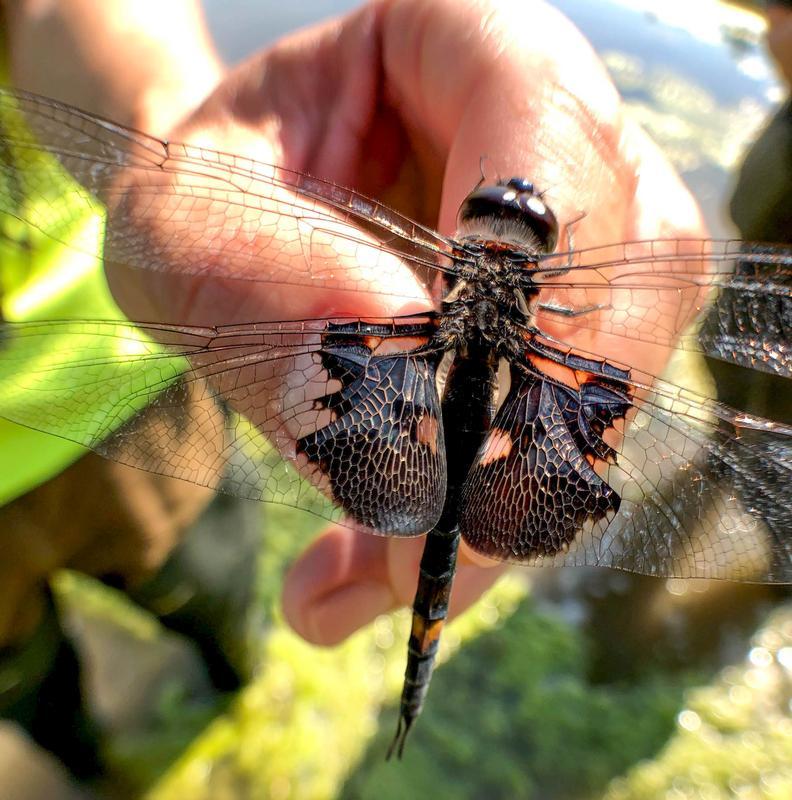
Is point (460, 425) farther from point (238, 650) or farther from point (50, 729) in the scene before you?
point (50, 729)

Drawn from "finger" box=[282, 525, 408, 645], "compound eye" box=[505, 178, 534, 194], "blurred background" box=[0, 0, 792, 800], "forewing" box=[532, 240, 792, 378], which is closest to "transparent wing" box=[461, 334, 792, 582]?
"forewing" box=[532, 240, 792, 378]

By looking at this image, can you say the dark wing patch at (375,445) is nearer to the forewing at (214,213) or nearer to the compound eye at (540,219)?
the forewing at (214,213)

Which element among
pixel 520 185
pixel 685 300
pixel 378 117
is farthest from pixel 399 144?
pixel 685 300

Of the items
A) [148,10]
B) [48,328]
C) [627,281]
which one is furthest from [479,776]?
[148,10]

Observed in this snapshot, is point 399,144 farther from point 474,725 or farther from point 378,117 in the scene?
point 474,725

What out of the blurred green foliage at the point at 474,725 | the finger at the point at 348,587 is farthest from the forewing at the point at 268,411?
the blurred green foliage at the point at 474,725

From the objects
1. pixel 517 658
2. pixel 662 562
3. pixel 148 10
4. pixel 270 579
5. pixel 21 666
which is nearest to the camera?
pixel 662 562
